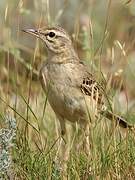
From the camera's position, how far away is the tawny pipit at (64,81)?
5684 millimetres

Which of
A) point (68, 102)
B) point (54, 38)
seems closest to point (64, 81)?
point (68, 102)

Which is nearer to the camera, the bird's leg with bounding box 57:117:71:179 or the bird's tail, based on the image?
the bird's leg with bounding box 57:117:71:179

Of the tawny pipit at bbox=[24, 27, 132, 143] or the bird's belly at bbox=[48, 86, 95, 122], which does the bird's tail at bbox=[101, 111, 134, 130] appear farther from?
the bird's belly at bbox=[48, 86, 95, 122]

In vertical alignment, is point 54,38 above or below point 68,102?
above

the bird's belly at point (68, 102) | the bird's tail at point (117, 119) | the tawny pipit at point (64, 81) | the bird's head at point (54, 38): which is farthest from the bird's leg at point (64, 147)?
the bird's head at point (54, 38)

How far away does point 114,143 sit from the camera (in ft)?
15.5

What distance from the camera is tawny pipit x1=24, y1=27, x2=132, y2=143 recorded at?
18.6 feet

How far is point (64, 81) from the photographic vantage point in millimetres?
5746

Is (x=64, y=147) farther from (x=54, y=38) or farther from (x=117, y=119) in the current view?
(x=54, y=38)

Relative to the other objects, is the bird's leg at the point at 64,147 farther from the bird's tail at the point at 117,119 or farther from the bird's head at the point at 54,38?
the bird's head at the point at 54,38

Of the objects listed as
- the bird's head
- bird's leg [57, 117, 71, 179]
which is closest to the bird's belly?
bird's leg [57, 117, 71, 179]

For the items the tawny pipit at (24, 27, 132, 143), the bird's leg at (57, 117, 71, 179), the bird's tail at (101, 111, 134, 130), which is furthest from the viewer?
the tawny pipit at (24, 27, 132, 143)

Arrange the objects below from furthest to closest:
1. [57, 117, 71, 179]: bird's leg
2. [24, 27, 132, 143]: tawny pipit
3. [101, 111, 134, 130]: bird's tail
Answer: [24, 27, 132, 143]: tawny pipit
[101, 111, 134, 130]: bird's tail
[57, 117, 71, 179]: bird's leg

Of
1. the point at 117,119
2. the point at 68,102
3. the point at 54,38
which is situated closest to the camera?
the point at 117,119
